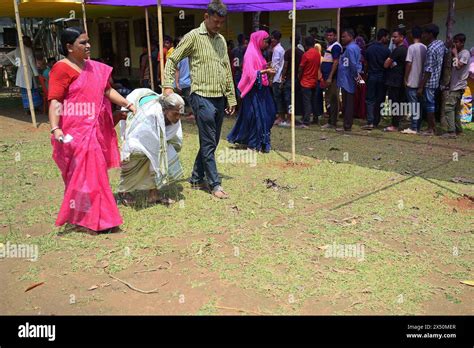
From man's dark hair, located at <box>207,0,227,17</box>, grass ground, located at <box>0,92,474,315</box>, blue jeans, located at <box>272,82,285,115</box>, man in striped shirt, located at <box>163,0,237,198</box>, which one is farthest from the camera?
blue jeans, located at <box>272,82,285,115</box>

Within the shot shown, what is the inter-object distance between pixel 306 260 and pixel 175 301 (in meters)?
1.10

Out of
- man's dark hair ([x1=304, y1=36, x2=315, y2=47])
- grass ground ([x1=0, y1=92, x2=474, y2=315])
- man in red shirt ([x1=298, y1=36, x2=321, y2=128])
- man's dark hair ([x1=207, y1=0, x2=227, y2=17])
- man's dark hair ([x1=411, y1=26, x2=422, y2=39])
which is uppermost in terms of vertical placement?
man's dark hair ([x1=207, y1=0, x2=227, y2=17])

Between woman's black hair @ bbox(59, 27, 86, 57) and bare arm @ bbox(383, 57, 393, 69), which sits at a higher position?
woman's black hair @ bbox(59, 27, 86, 57)

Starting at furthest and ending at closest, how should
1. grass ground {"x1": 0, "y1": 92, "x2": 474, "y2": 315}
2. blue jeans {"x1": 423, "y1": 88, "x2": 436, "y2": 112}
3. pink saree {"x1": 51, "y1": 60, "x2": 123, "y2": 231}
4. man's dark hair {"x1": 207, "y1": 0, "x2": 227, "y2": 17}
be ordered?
blue jeans {"x1": 423, "y1": 88, "x2": 436, "y2": 112} < man's dark hair {"x1": 207, "y1": 0, "x2": 227, "y2": 17} < pink saree {"x1": 51, "y1": 60, "x2": 123, "y2": 231} < grass ground {"x1": 0, "y1": 92, "x2": 474, "y2": 315}

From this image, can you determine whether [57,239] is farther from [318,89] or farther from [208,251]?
[318,89]

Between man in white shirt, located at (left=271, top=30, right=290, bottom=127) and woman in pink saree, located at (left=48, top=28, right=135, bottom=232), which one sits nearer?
woman in pink saree, located at (left=48, top=28, right=135, bottom=232)

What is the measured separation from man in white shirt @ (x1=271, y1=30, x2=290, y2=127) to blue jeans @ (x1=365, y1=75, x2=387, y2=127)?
1623mm

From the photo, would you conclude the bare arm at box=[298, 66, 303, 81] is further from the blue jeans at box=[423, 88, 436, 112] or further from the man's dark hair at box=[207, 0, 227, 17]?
the man's dark hair at box=[207, 0, 227, 17]

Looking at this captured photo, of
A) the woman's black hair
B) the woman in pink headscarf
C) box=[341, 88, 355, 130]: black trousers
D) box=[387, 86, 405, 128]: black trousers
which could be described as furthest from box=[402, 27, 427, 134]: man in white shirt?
the woman's black hair

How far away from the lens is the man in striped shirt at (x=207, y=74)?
15.3 feet

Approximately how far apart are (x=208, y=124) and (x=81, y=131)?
1397 mm

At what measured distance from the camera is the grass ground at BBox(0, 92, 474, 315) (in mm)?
3031

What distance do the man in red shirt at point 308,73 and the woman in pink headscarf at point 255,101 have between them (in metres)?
2.17

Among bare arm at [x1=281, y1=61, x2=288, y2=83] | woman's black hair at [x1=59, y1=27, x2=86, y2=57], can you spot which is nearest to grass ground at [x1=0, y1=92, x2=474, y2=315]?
woman's black hair at [x1=59, y1=27, x2=86, y2=57]
